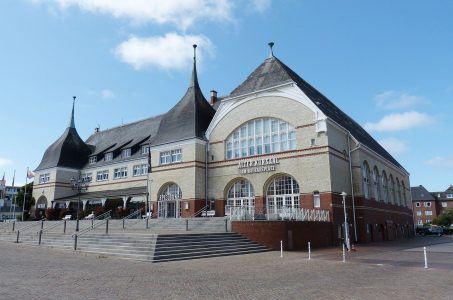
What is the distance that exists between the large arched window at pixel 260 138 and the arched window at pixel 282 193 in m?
2.51

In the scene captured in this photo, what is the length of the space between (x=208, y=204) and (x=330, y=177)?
1128 cm

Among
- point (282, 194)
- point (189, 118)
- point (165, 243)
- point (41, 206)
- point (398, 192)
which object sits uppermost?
point (189, 118)

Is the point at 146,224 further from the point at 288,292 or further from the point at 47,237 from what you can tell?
the point at 288,292

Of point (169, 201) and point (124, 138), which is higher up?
point (124, 138)

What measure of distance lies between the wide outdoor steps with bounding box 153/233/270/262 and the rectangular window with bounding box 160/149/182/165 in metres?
13.6

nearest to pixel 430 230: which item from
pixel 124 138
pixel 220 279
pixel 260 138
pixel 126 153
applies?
pixel 260 138

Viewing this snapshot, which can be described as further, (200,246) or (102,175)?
(102,175)

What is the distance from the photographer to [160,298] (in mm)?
9000

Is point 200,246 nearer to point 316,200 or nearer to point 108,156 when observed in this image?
point 316,200

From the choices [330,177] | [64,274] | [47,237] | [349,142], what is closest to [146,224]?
[47,237]

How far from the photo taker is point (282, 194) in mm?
30516

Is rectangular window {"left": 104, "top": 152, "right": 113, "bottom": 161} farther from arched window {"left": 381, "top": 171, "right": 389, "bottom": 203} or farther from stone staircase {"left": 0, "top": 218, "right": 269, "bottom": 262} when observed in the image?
arched window {"left": 381, "top": 171, "right": 389, "bottom": 203}

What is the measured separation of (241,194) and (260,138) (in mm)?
5044

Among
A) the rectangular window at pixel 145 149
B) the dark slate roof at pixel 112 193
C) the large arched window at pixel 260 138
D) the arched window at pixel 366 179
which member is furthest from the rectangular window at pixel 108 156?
the arched window at pixel 366 179
